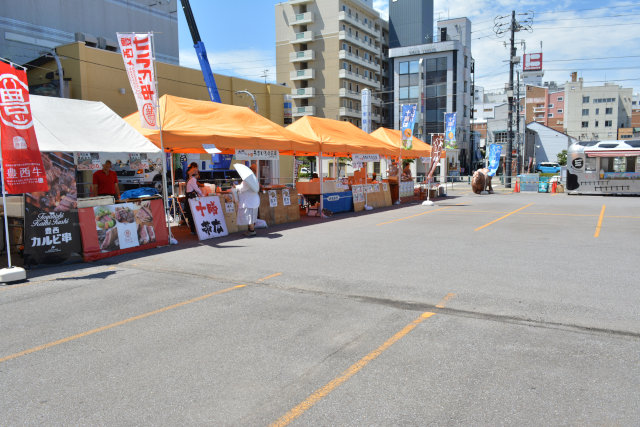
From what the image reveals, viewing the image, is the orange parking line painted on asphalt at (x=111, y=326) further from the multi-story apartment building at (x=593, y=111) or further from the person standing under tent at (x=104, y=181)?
the multi-story apartment building at (x=593, y=111)

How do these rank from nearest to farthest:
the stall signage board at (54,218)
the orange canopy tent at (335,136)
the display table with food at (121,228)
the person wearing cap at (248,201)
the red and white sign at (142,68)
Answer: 1. the stall signage board at (54,218)
2. the display table with food at (121,228)
3. the red and white sign at (142,68)
4. the person wearing cap at (248,201)
5. the orange canopy tent at (335,136)

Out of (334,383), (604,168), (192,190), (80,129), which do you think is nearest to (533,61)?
(604,168)

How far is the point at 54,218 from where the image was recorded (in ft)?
28.8

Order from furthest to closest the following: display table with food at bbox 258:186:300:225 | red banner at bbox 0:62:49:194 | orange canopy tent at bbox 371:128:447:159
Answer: orange canopy tent at bbox 371:128:447:159
display table with food at bbox 258:186:300:225
red banner at bbox 0:62:49:194

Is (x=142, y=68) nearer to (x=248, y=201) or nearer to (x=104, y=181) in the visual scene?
(x=104, y=181)

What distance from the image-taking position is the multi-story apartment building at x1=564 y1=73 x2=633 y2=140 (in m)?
84.6

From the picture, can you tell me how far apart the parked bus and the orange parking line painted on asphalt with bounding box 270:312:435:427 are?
26259mm

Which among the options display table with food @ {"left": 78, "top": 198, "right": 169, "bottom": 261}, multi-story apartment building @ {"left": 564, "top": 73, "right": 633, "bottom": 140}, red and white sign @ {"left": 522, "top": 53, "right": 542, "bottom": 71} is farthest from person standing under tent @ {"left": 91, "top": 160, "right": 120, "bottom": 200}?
multi-story apartment building @ {"left": 564, "top": 73, "right": 633, "bottom": 140}

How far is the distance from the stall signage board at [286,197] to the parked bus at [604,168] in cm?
2005

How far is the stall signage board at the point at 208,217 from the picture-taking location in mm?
11516

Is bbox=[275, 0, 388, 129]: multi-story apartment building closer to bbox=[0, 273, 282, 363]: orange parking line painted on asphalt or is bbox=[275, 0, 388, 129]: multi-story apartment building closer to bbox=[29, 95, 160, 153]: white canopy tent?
bbox=[29, 95, 160, 153]: white canopy tent

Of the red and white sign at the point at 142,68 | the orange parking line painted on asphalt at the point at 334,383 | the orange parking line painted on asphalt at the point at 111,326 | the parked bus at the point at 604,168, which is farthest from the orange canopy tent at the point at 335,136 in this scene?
the parked bus at the point at 604,168

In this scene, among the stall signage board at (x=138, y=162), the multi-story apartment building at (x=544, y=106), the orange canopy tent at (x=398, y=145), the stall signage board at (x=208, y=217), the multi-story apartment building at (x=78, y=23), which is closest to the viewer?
the stall signage board at (x=208, y=217)

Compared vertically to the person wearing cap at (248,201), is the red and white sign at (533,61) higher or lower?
higher
